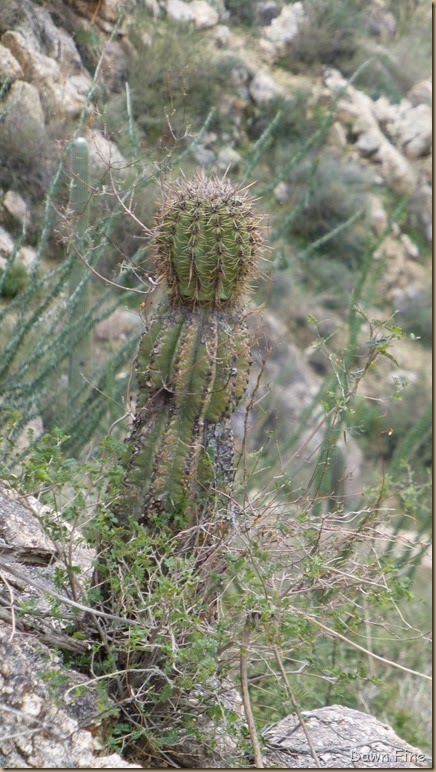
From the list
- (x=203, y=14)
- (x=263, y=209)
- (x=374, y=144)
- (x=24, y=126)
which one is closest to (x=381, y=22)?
(x=374, y=144)

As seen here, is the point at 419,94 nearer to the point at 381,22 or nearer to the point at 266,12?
the point at 381,22

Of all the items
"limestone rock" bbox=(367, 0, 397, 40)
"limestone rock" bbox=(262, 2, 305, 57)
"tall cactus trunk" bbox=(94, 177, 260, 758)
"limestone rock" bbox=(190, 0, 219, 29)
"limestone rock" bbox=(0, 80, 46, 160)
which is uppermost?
"limestone rock" bbox=(367, 0, 397, 40)

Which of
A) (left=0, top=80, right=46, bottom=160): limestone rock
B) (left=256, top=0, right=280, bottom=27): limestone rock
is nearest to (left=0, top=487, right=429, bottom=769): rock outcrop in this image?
(left=0, top=80, right=46, bottom=160): limestone rock

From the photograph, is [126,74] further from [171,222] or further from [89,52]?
[171,222]

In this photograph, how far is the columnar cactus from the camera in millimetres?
2611

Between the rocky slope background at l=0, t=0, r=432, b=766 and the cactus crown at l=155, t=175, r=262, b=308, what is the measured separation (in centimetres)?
14

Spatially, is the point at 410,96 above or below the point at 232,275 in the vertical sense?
above

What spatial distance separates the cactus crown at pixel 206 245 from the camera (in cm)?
260

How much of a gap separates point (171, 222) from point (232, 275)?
0.82ft

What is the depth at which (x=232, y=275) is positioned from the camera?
8.68 ft

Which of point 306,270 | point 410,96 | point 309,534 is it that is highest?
point 410,96

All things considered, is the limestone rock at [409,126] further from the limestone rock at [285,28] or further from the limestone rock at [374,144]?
the limestone rock at [285,28]

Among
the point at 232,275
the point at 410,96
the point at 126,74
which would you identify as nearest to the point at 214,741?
the point at 232,275

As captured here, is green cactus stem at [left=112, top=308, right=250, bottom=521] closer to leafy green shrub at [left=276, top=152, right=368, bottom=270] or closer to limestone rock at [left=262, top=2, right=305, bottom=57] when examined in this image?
limestone rock at [left=262, top=2, right=305, bottom=57]
